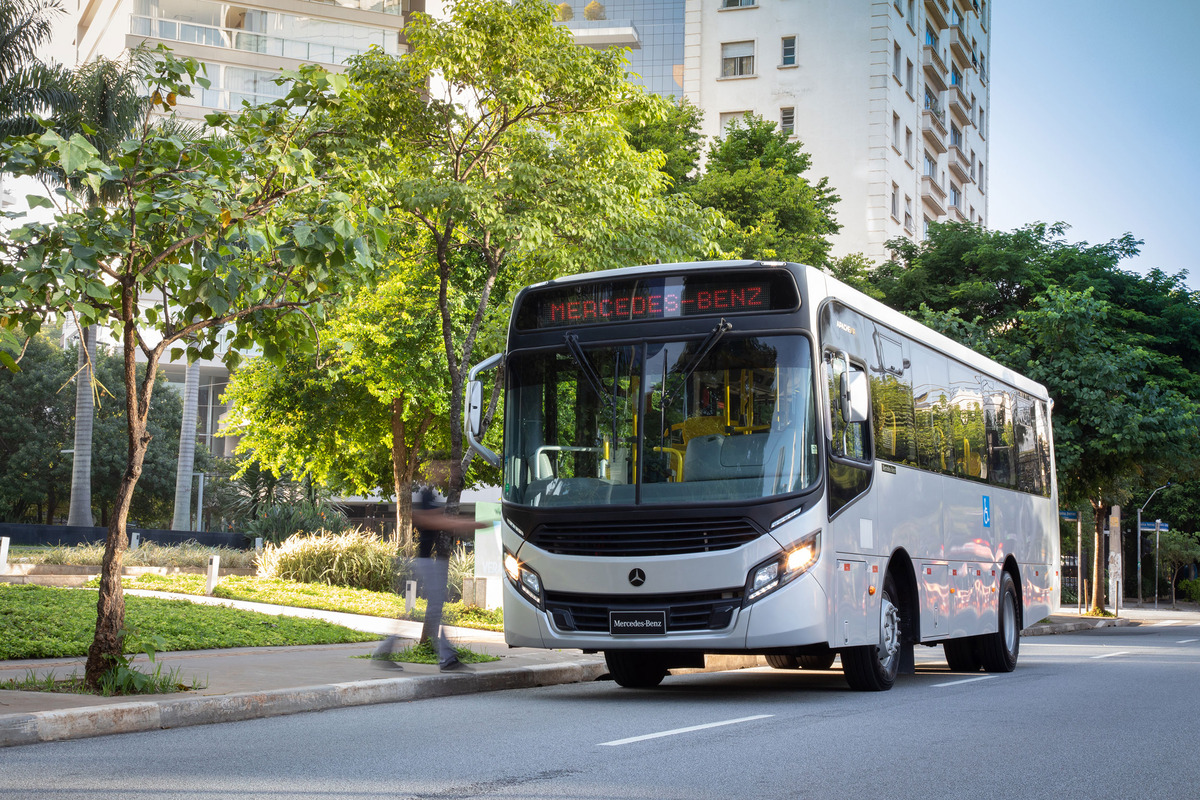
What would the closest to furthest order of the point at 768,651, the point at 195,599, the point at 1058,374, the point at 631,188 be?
the point at 768,651 < the point at 631,188 < the point at 195,599 < the point at 1058,374

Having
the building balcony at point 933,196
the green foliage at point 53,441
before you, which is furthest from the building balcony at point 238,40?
the building balcony at point 933,196

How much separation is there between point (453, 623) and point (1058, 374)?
1704 cm

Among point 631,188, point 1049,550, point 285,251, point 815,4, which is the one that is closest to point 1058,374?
point 1049,550

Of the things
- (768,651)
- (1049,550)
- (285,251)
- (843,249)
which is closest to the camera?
(285,251)

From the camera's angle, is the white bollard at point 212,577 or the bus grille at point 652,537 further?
the white bollard at point 212,577

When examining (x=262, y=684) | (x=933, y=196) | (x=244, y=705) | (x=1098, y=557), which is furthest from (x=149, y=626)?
→ (x=933, y=196)

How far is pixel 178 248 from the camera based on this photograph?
31.8ft

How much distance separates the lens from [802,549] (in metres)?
10.0

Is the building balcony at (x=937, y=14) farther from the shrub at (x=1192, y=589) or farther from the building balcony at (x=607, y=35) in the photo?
the shrub at (x=1192, y=589)

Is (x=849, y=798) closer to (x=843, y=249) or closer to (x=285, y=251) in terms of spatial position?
(x=285, y=251)

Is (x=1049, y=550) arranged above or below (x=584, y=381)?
below

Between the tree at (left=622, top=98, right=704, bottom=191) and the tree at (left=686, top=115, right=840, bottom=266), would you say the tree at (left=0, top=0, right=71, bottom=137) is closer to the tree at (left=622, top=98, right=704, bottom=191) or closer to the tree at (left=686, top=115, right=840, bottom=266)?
the tree at (left=622, top=98, right=704, bottom=191)

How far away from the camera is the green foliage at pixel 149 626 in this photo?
12695 millimetres

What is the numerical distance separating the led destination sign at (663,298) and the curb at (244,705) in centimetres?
331
